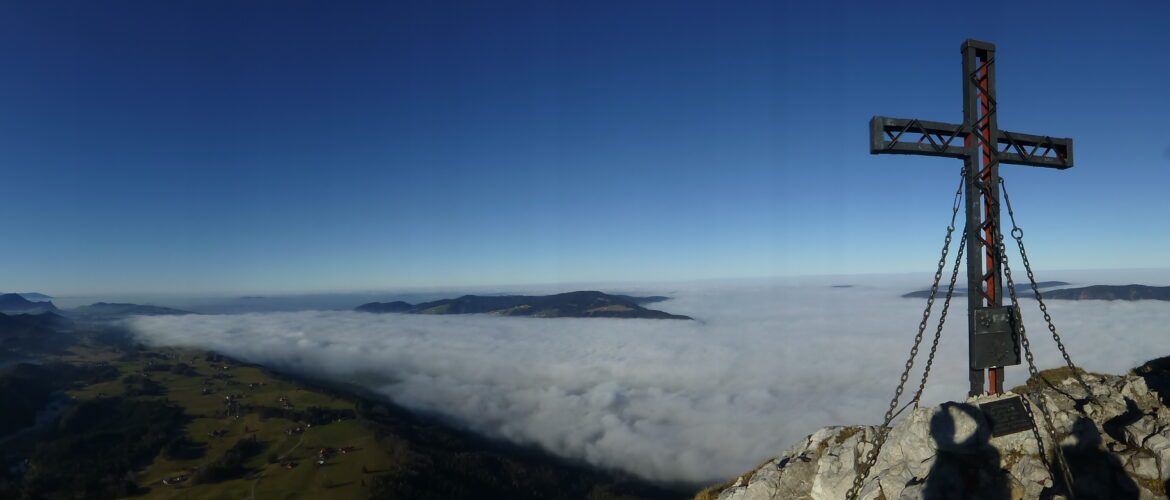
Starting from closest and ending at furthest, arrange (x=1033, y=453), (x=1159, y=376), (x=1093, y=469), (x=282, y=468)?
1. (x=1093, y=469)
2. (x=1033, y=453)
3. (x=1159, y=376)
4. (x=282, y=468)

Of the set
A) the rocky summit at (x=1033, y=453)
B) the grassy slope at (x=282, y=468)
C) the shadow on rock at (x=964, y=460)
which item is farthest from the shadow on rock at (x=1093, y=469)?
the grassy slope at (x=282, y=468)

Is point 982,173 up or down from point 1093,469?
up

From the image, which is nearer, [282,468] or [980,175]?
[980,175]

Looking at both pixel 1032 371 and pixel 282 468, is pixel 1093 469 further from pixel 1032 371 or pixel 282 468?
pixel 282 468

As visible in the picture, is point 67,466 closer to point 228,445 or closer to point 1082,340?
point 228,445

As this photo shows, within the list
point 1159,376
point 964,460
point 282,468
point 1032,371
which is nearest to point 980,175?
point 1032,371

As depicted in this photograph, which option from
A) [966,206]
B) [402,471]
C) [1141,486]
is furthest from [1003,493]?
[402,471]

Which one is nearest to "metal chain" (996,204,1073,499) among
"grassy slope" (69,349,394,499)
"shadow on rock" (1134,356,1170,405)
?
"shadow on rock" (1134,356,1170,405)
